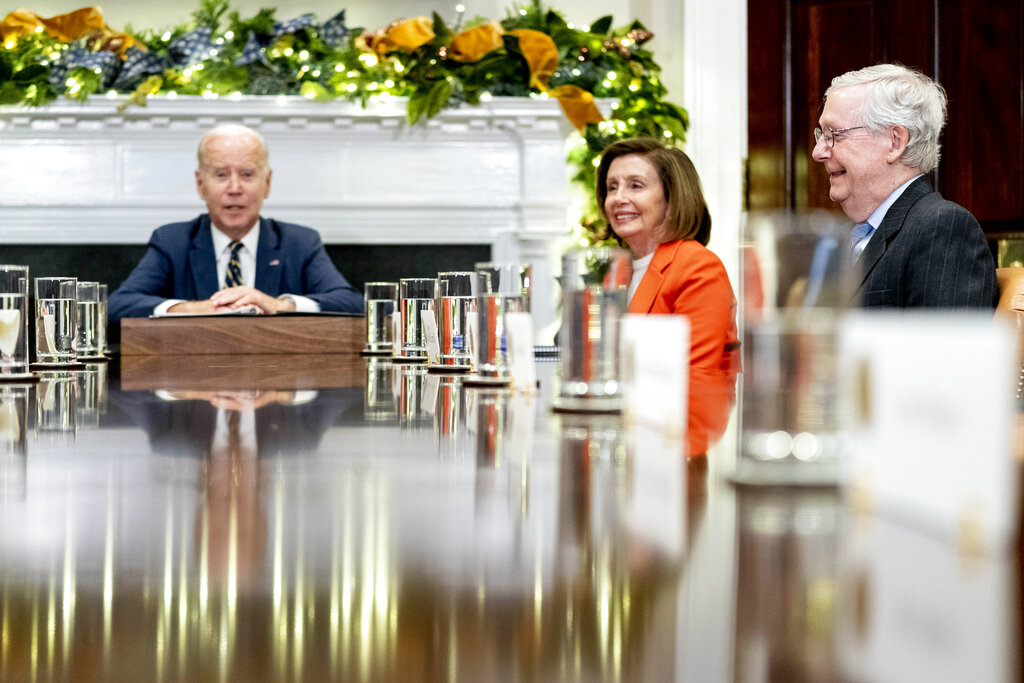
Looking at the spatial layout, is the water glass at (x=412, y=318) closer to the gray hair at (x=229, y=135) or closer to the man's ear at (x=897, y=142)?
the man's ear at (x=897, y=142)

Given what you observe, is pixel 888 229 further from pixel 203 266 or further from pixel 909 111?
pixel 203 266

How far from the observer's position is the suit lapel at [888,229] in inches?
77.0

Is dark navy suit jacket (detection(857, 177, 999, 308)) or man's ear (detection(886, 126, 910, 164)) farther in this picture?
man's ear (detection(886, 126, 910, 164))

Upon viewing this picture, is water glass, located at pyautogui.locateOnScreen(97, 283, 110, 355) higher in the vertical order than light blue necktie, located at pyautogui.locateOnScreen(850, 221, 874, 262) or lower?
lower

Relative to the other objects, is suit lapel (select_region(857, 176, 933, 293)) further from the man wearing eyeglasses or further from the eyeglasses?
the eyeglasses

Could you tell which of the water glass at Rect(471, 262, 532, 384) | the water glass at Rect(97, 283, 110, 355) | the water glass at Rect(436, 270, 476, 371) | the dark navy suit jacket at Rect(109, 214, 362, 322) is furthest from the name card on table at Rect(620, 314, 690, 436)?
the dark navy suit jacket at Rect(109, 214, 362, 322)

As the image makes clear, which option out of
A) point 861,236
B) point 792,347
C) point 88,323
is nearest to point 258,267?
point 88,323

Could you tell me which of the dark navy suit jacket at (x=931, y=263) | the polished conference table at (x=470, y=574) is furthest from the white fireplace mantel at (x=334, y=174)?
the polished conference table at (x=470, y=574)

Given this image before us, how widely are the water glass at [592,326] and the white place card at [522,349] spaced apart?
0.47 ft

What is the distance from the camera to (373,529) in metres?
0.40

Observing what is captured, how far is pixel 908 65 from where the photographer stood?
11.6ft

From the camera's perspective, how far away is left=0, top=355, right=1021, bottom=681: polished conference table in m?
0.25

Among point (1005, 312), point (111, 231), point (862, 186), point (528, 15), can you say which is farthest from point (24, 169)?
point (1005, 312)

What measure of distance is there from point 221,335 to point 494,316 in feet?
3.40
